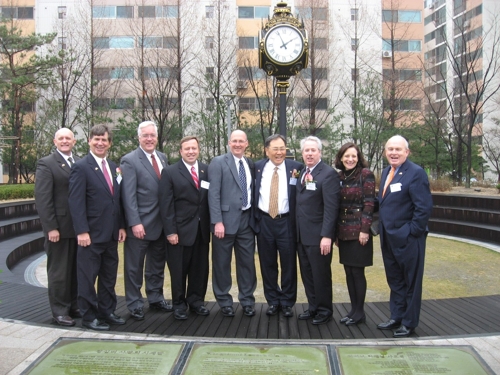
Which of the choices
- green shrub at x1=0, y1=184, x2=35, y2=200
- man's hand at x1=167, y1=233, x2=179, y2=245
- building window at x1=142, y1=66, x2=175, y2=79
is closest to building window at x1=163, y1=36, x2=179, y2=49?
building window at x1=142, y1=66, x2=175, y2=79

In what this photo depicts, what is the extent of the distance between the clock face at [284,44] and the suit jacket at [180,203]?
2.95 metres

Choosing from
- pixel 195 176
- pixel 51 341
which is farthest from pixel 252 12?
pixel 51 341

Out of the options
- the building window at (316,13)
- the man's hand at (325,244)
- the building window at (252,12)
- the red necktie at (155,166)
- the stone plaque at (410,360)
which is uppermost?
the building window at (252,12)

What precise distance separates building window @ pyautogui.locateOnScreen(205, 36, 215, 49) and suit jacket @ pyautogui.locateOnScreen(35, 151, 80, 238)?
19376 millimetres

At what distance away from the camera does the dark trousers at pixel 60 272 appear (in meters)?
3.91

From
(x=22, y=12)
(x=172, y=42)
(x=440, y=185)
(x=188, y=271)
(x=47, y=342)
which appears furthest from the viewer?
(x=22, y=12)

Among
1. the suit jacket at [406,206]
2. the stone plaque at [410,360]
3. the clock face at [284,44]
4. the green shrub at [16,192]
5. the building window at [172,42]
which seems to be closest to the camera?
the stone plaque at [410,360]

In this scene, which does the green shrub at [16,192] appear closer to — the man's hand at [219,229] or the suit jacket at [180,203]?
the suit jacket at [180,203]

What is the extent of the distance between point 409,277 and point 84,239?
8.57 feet

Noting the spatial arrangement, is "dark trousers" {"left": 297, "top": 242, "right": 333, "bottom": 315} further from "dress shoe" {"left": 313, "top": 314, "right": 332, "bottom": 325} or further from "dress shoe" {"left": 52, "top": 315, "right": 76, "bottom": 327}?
"dress shoe" {"left": 52, "top": 315, "right": 76, "bottom": 327}

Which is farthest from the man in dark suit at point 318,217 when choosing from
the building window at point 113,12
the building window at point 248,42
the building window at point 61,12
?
the building window at point 61,12

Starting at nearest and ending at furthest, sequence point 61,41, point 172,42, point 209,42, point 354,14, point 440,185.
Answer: point 440,185 < point 172,42 < point 209,42 < point 61,41 < point 354,14

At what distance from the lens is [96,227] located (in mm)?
3803

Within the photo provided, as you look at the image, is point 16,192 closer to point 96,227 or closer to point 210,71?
point 96,227
